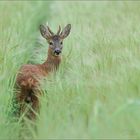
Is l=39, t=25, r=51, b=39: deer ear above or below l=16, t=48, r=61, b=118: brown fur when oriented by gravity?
above

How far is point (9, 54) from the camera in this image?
5227 mm

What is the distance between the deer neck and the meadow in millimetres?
55

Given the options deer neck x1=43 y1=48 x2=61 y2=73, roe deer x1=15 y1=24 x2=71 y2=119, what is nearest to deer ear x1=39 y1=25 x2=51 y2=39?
deer neck x1=43 y1=48 x2=61 y2=73

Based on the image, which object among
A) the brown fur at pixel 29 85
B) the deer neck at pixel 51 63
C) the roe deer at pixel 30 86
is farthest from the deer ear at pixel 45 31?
the brown fur at pixel 29 85

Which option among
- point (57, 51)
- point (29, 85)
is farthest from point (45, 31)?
point (29, 85)

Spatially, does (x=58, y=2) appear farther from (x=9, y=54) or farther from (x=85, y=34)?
(x=9, y=54)

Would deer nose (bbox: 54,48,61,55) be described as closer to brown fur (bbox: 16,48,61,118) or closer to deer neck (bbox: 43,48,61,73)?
deer neck (bbox: 43,48,61,73)

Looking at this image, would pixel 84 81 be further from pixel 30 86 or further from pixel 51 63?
pixel 51 63

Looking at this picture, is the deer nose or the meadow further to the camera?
the deer nose

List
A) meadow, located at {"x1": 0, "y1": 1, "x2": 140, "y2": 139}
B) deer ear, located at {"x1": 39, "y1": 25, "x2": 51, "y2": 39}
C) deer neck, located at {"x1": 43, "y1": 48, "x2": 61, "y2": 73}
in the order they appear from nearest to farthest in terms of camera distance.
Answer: meadow, located at {"x1": 0, "y1": 1, "x2": 140, "y2": 139}, deer neck, located at {"x1": 43, "y1": 48, "x2": 61, "y2": 73}, deer ear, located at {"x1": 39, "y1": 25, "x2": 51, "y2": 39}

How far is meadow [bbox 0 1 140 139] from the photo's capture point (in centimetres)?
391

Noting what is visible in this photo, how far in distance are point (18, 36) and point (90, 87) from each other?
1.95 metres

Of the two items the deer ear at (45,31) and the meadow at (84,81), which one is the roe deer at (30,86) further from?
the deer ear at (45,31)

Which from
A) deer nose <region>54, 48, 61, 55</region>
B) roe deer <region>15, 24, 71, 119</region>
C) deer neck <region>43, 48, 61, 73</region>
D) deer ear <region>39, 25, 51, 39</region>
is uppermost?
deer ear <region>39, 25, 51, 39</region>
